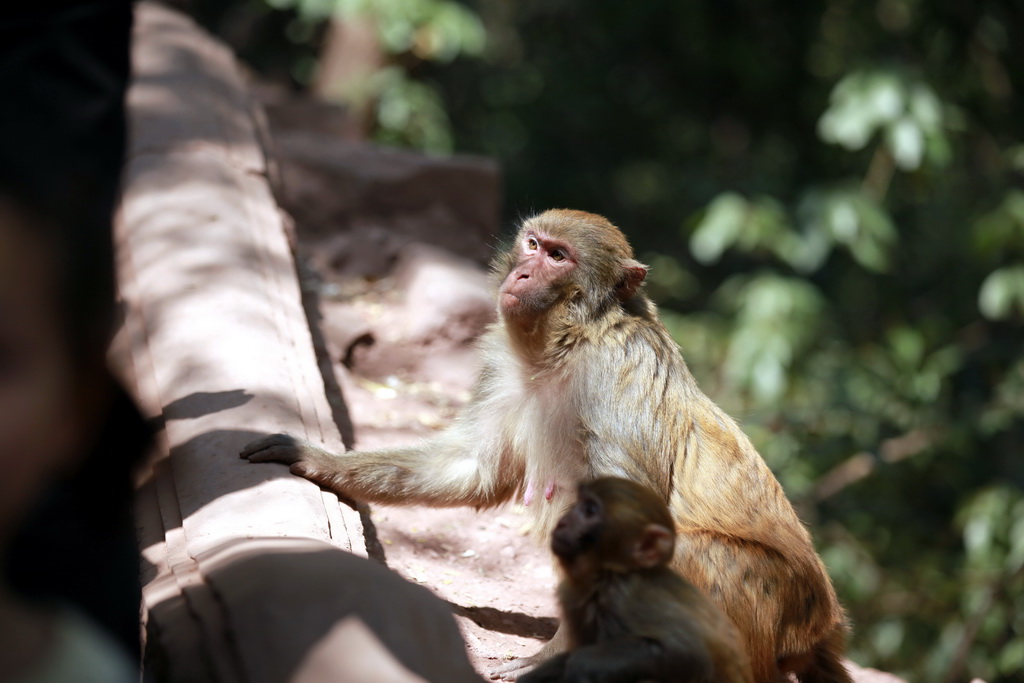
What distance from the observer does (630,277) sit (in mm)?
3473

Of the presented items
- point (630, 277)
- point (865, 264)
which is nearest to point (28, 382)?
point (630, 277)

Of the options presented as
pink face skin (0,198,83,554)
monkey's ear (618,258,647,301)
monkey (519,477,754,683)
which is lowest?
monkey (519,477,754,683)

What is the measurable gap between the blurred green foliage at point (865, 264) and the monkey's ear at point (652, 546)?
225 centimetres

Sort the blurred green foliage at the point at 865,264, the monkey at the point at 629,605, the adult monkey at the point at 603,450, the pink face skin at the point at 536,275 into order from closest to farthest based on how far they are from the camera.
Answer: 1. the monkey at the point at 629,605
2. the adult monkey at the point at 603,450
3. the pink face skin at the point at 536,275
4. the blurred green foliage at the point at 865,264

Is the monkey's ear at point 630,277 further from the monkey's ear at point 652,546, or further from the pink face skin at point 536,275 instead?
the monkey's ear at point 652,546

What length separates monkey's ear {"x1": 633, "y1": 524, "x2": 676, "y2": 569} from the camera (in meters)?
2.41

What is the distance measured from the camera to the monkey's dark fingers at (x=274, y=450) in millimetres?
3154

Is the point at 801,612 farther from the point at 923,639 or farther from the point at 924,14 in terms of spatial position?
the point at 924,14

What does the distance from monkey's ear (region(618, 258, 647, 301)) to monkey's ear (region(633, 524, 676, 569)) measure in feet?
4.01

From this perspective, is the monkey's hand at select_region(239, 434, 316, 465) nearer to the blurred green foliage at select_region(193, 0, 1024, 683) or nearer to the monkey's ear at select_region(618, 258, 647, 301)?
the monkey's ear at select_region(618, 258, 647, 301)

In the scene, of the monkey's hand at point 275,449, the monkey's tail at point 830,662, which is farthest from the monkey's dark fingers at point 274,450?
the monkey's tail at point 830,662

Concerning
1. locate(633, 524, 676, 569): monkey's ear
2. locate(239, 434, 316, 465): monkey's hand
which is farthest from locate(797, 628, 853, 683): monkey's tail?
locate(239, 434, 316, 465): monkey's hand

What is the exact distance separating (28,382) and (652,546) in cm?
149

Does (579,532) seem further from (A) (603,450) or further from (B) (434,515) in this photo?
(B) (434,515)
